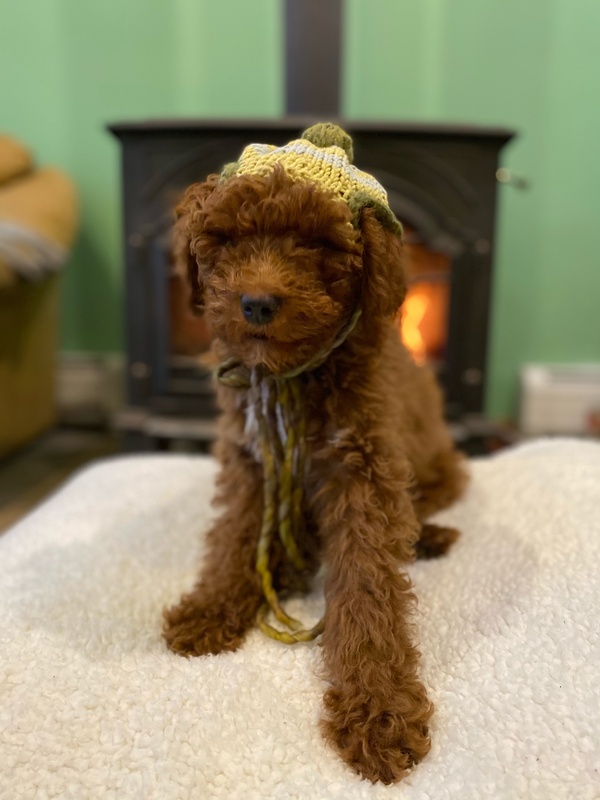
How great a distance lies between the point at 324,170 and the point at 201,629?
579 millimetres

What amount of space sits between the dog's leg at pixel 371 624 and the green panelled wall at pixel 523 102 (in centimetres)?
160

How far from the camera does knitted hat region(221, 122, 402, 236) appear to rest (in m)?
0.75

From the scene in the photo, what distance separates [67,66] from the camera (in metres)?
2.22

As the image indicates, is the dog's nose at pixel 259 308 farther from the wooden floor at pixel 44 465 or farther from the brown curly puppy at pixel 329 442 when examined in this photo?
the wooden floor at pixel 44 465

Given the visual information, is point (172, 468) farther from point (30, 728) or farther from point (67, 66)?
point (67, 66)

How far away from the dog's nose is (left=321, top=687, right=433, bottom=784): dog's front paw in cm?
41

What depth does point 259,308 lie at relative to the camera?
0.70m

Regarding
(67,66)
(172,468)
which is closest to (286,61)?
(67,66)

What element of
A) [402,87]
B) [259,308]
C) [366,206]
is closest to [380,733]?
[259,308]

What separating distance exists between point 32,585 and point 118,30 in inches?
73.0

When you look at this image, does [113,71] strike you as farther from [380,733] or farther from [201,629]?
[380,733]

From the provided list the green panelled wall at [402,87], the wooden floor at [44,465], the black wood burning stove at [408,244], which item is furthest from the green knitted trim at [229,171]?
the green panelled wall at [402,87]

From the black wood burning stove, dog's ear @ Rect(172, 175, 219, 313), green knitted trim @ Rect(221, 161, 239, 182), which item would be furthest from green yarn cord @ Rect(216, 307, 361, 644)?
the black wood burning stove

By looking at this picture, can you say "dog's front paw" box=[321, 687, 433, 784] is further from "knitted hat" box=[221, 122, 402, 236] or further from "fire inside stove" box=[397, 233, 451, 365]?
"fire inside stove" box=[397, 233, 451, 365]
